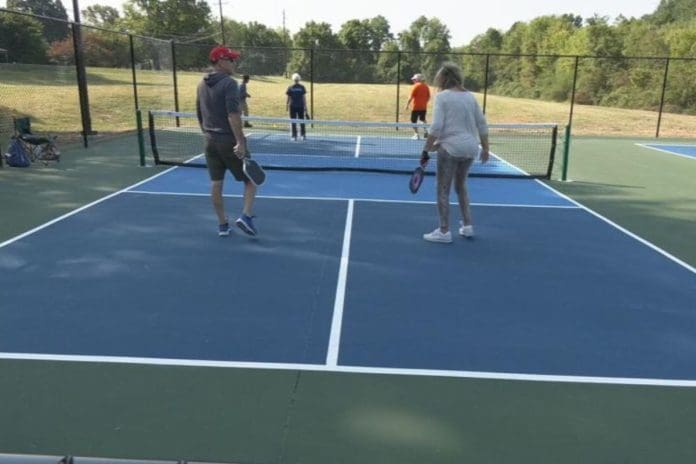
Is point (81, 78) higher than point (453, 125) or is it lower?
higher

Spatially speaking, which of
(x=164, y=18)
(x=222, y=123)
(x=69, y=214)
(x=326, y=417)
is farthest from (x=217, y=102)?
(x=164, y=18)

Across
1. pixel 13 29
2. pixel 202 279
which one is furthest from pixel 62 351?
pixel 13 29

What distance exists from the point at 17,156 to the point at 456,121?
8626 millimetres

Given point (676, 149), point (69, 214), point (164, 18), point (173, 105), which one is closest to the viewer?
point (69, 214)

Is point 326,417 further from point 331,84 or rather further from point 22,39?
point 331,84

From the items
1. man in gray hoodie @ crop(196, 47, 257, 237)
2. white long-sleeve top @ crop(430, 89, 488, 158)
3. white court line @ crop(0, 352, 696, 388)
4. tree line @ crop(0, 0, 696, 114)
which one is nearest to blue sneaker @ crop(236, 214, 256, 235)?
man in gray hoodie @ crop(196, 47, 257, 237)

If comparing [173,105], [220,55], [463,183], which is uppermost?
[220,55]

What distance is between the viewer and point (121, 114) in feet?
80.4

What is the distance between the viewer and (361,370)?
3.73 meters

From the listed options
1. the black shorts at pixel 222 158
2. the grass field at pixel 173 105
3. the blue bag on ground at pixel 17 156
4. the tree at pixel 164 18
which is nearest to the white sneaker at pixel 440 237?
the black shorts at pixel 222 158

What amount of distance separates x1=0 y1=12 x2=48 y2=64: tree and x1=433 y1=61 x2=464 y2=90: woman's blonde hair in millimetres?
15579

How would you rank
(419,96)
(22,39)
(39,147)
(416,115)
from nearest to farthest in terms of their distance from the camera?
(39,147) → (419,96) → (416,115) → (22,39)

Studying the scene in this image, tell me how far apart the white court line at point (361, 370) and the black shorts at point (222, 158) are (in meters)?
2.98

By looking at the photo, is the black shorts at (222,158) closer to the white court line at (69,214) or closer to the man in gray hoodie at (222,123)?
the man in gray hoodie at (222,123)
